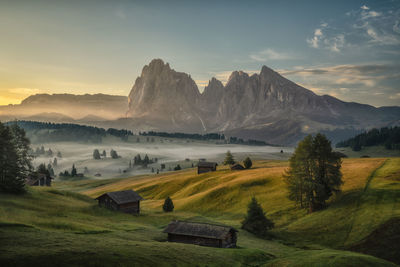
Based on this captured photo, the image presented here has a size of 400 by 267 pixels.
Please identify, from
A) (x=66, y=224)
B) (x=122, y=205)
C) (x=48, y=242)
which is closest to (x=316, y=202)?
(x=122, y=205)

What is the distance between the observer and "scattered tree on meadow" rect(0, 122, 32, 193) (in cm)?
6362

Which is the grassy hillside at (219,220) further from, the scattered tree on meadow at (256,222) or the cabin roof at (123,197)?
the cabin roof at (123,197)

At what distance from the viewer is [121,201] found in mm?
73938

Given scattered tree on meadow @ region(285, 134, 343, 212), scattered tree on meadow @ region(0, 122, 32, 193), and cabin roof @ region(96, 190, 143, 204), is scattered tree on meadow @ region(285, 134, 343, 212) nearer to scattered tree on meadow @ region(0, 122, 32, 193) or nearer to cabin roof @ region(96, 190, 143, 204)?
cabin roof @ region(96, 190, 143, 204)

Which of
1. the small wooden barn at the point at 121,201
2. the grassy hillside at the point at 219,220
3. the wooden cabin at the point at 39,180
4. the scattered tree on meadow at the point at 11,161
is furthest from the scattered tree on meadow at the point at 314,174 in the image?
the wooden cabin at the point at 39,180

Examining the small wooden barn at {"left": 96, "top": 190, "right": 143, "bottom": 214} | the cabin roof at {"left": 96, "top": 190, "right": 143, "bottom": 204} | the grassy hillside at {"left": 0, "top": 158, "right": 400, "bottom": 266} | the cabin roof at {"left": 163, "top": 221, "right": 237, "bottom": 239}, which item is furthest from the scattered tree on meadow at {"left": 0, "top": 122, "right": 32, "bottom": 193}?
the cabin roof at {"left": 163, "top": 221, "right": 237, "bottom": 239}

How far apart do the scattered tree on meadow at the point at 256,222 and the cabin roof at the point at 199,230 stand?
35.4 feet

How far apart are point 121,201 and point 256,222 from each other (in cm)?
3275

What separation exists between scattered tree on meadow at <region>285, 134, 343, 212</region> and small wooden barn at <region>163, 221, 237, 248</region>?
25813 mm

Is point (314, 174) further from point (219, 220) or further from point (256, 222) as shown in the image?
point (219, 220)

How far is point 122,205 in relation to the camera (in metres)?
74.6

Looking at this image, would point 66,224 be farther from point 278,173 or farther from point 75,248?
point 278,173

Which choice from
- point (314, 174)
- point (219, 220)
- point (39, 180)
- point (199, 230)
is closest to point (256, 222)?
point (199, 230)

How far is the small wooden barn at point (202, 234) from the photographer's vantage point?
47.3 m
